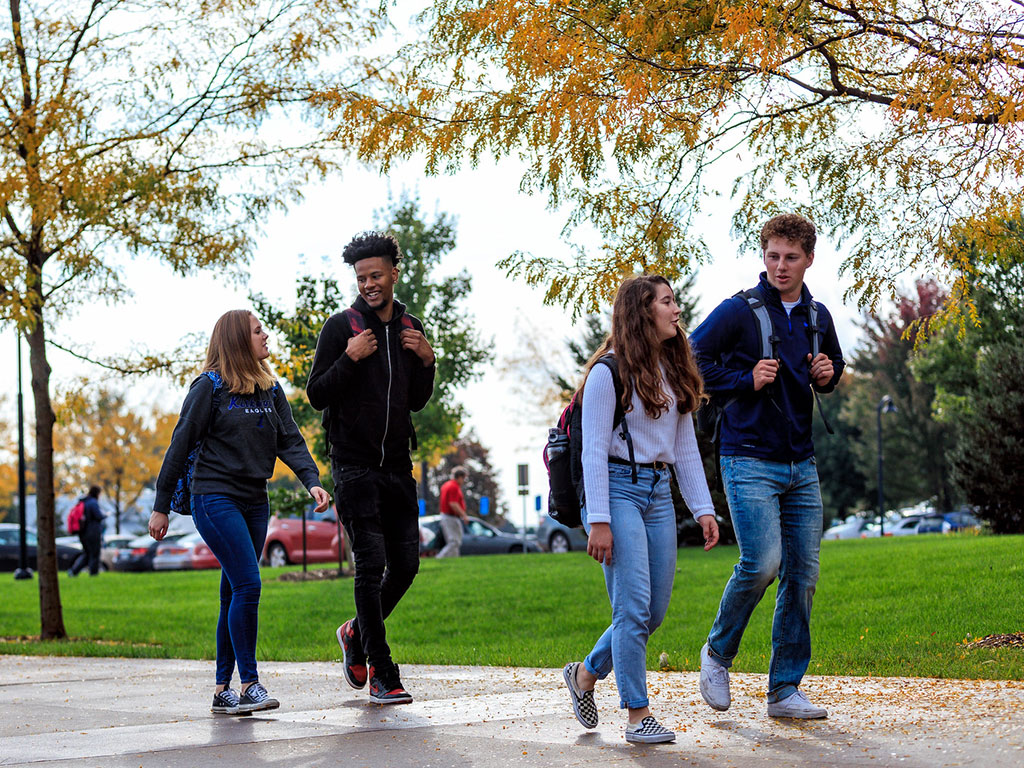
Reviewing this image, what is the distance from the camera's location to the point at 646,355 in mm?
4969

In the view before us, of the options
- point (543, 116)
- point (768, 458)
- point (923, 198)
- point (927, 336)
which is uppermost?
point (543, 116)

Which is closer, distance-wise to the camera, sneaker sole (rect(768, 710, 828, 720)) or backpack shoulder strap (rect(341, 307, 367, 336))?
sneaker sole (rect(768, 710, 828, 720))

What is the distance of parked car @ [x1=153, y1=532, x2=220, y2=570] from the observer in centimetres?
2962

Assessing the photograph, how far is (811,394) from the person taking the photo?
212 inches

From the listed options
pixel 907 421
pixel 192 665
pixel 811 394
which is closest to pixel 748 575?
pixel 811 394

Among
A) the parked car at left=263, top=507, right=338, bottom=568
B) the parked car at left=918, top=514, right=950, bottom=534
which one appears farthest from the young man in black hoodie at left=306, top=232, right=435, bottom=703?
the parked car at left=918, top=514, right=950, bottom=534

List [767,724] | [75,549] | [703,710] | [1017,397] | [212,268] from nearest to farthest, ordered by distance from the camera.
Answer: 1. [767,724]
2. [703,710]
3. [212,268]
4. [1017,397]
5. [75,549]

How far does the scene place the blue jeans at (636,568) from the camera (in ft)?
15.7

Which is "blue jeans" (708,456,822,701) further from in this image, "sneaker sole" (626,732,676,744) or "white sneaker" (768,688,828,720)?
"sneaker sole" (626,732,676,744)

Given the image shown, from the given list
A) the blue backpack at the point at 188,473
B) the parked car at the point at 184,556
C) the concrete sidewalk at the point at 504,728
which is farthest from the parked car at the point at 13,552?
the blue backpack at the point at 188,473

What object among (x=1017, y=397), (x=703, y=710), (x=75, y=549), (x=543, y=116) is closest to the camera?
(x=703, y=710)

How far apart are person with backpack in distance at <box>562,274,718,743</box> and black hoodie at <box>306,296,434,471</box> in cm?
147

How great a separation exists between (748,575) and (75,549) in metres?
31.3

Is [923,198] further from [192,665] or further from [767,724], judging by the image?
[192,665]
